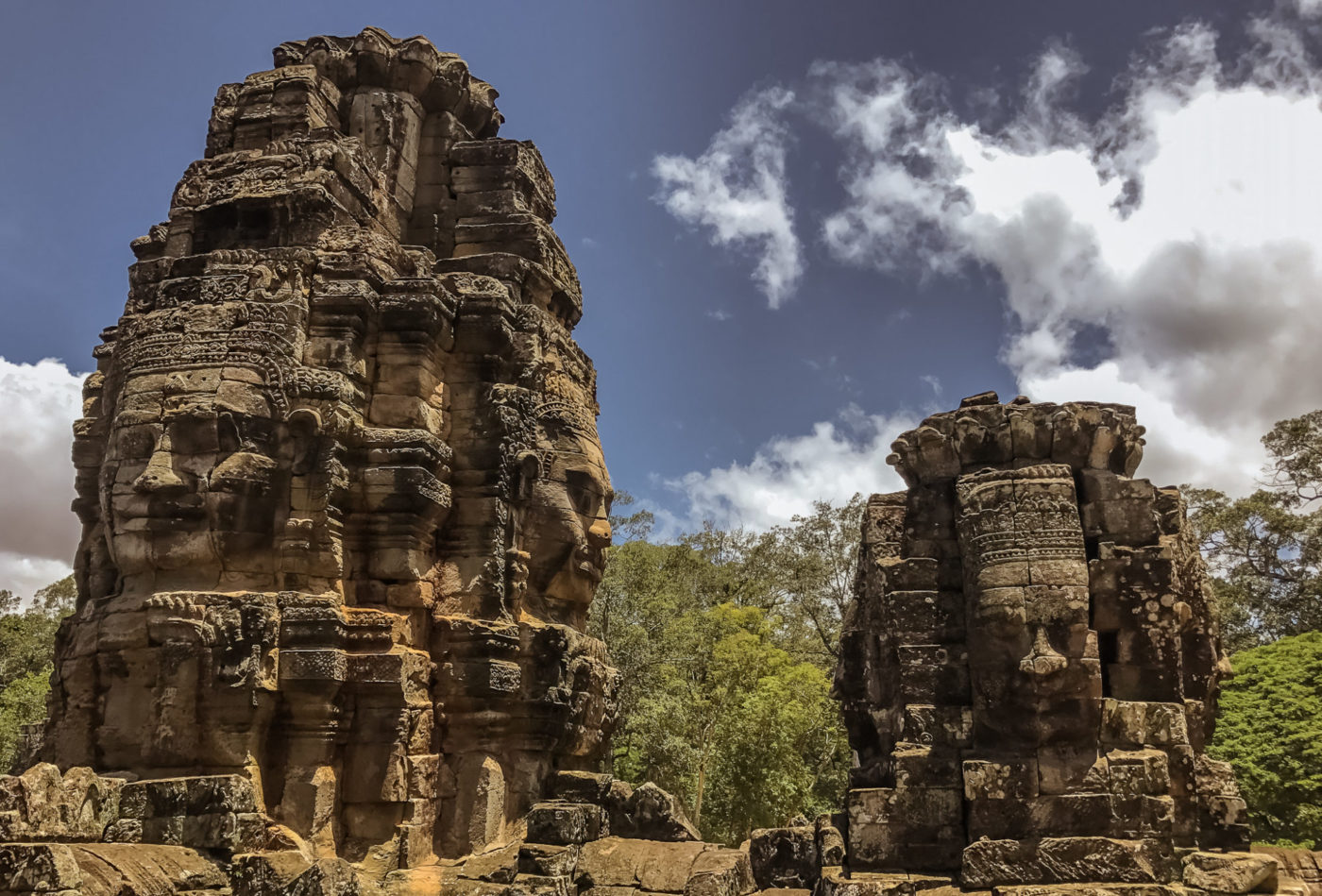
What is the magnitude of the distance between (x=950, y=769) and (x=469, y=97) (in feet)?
29.9

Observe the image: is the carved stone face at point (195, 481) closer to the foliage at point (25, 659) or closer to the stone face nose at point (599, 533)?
the stone face nose at point (599, 533)

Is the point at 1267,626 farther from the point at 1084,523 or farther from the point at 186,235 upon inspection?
the point at 186,235

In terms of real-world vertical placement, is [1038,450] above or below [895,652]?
above

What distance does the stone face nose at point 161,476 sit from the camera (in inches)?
320

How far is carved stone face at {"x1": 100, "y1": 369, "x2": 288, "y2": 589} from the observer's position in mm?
8164

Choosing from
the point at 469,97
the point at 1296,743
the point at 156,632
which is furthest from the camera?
the point at 1296,743

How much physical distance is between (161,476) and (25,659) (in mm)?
25655

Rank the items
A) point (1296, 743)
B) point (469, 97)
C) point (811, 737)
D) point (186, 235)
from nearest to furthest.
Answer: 1. point (186, 235)
2. point (469, 97)
3. point (1296, 743)
4. point (811, 737)

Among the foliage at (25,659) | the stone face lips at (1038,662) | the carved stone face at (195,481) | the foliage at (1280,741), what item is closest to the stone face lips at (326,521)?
the carved stone face at (195,481)

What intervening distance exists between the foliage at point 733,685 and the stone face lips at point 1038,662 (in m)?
11.9

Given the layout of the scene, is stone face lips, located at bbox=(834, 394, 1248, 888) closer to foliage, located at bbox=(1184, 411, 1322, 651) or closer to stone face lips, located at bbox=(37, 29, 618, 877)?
stone face lips, located at bbox=(37, 29, 618, 877)

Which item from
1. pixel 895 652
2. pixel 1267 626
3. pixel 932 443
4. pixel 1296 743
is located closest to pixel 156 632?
pixel 895 652

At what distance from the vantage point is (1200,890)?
21.1 ft

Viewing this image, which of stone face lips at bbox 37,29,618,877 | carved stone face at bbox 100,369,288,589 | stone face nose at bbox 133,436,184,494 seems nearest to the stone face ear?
stone face lips at bbox 37,29,618,877
